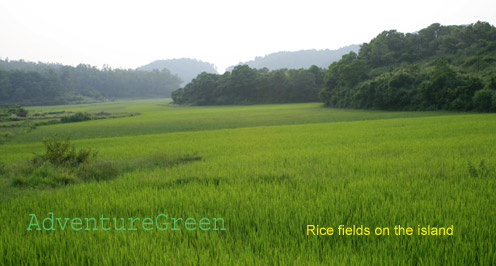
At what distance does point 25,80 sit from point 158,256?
119 meters

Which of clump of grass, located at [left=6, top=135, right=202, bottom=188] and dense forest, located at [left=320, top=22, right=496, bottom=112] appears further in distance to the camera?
dense forest, located at [left=320, top=22, right=496, bottom=112]

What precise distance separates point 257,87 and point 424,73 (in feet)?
137

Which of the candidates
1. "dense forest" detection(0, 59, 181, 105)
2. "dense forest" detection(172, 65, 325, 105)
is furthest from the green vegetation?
"dense forest" detection(0, 59, 181, 105)

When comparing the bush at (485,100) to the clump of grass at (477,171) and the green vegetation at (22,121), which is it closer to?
the clump of grass at (477,171)

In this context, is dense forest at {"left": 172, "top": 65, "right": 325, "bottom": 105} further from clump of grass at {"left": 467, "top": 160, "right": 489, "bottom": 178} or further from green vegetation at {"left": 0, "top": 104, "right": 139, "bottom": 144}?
clump of grass at {"left": 467, "top": 160, "right": 489, "bottom": 178}

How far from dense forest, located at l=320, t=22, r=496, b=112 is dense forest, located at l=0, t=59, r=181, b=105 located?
306 feet

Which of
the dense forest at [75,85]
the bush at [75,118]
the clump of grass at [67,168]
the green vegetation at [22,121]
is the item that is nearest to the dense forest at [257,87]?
the bush at [75,118]

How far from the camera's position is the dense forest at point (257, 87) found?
66.9 m

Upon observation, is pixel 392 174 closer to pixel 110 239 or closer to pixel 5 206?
pixel 110 239

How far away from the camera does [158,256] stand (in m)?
2.58

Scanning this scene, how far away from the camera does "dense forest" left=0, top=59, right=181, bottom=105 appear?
89.3 m

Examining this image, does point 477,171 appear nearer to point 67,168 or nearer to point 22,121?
point 67,168

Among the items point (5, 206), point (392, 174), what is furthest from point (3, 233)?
point (392, 174)

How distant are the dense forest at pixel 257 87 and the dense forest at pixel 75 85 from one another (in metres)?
53.7
